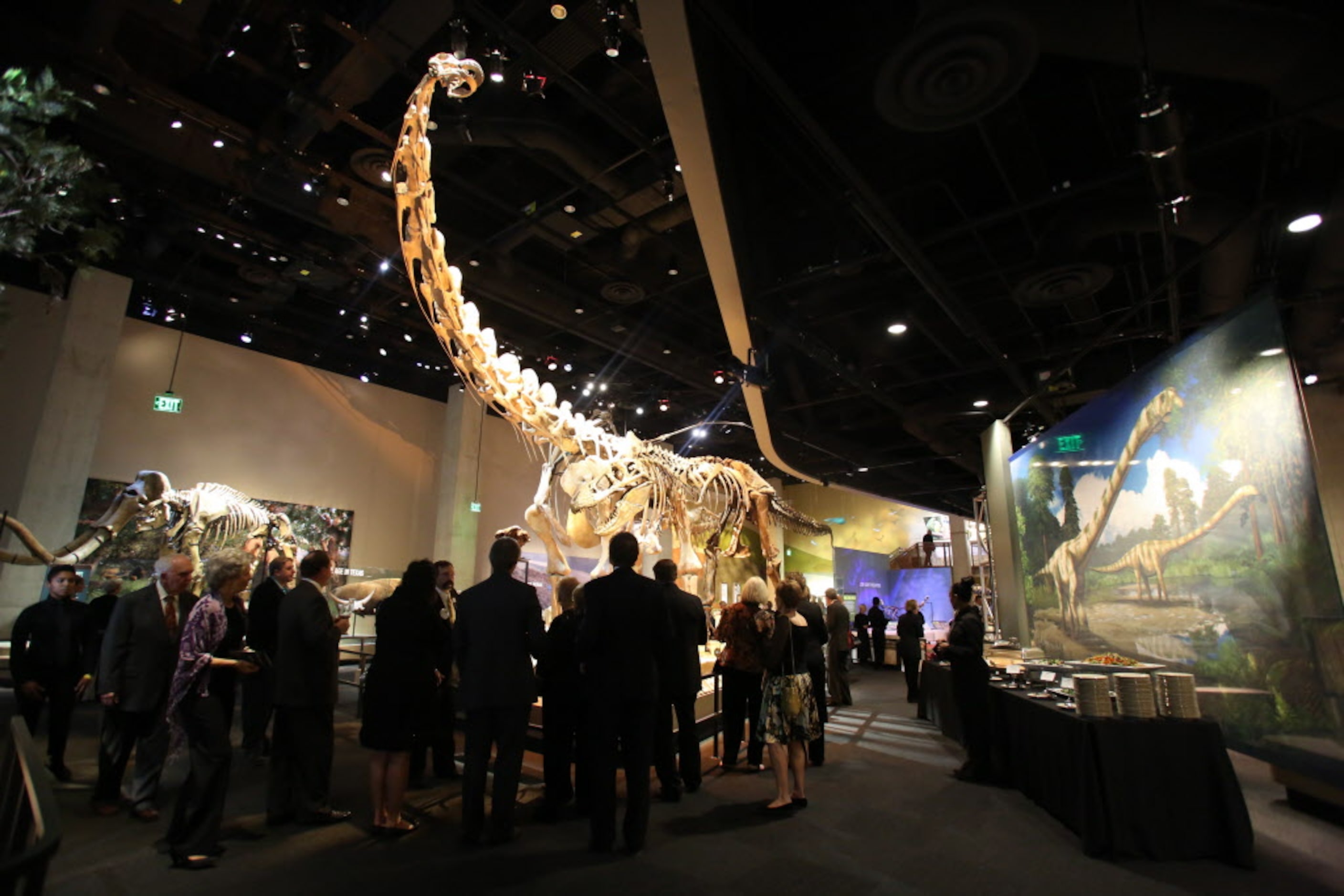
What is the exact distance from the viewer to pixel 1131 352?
923cm

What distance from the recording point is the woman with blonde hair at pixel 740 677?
4.90 meters

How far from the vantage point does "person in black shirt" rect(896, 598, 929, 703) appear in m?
9.04

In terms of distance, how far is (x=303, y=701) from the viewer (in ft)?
12.1

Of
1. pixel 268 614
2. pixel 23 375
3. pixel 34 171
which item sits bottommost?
pixel 268 614

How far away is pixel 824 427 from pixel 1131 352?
17.0 ft

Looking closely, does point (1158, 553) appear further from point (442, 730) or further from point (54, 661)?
point (54, 661)

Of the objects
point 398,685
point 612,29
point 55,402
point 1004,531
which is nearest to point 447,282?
point 612,29

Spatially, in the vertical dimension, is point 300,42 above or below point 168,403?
above

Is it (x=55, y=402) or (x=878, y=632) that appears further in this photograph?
(x=878, y=632)

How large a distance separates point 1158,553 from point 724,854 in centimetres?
429

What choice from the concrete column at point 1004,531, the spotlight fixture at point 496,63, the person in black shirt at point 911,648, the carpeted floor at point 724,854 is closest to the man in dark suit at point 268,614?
the carpeted floor at point 724,854

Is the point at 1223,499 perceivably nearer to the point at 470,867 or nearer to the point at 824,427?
the point at 470,867

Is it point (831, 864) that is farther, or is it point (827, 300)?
point (827, 300)

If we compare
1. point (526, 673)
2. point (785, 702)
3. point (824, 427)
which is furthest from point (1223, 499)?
point (824, 427)
